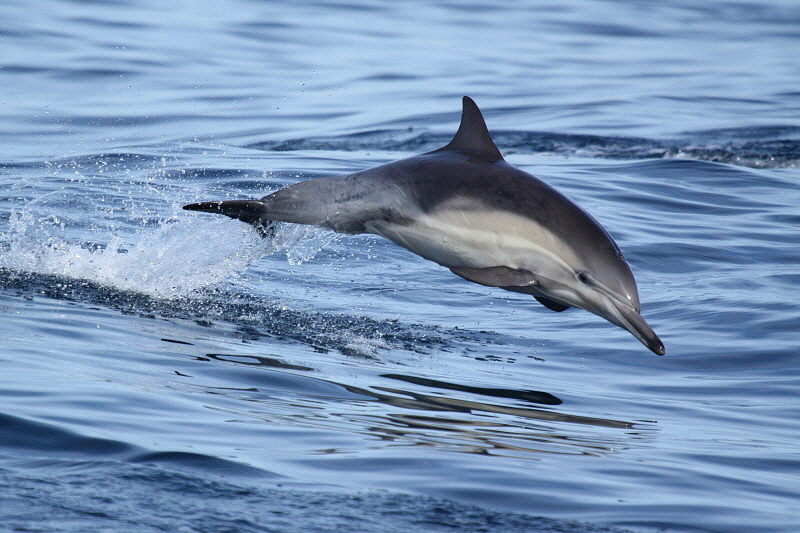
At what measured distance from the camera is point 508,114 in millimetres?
19031

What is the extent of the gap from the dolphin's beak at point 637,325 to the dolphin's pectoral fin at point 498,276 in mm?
500

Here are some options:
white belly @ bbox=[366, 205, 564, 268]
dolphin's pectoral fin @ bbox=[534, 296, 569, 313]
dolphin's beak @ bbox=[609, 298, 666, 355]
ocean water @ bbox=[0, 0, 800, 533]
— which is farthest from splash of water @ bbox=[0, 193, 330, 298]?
dolphin's beak @ bbox=[609, 298, 666, 355]

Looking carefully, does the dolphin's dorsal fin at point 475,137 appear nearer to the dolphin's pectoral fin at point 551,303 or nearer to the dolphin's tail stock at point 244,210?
the dolphin's pectoral fin at point 551,303

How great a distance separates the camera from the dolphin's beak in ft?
20.4

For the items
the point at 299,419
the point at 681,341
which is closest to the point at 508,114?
the point at 681,341

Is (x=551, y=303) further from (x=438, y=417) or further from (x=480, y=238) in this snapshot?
(x=438, y=417)

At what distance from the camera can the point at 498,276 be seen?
6.34 meters

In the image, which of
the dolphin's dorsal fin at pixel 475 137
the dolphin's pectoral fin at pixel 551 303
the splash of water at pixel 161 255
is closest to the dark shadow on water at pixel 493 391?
the dolphin's pectoral fin at pixel 551 303

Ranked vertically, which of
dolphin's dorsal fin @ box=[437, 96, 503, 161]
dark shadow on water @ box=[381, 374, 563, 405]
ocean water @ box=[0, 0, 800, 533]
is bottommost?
dark shadow on water @ box=[381, 374, 563, 405]

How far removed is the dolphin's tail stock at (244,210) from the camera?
721 cm

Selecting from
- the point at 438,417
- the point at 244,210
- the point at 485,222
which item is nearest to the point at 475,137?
the point at 485,222

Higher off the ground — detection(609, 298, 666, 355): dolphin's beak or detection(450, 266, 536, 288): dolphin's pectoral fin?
detection(450, 266, 536, 288): dolphin's pectoral fin

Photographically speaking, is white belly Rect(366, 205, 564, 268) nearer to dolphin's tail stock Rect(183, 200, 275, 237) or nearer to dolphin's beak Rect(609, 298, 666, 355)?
dolphin's beak Rect(609, 298, 666, 355)

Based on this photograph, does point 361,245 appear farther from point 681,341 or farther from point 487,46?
point 487,46
